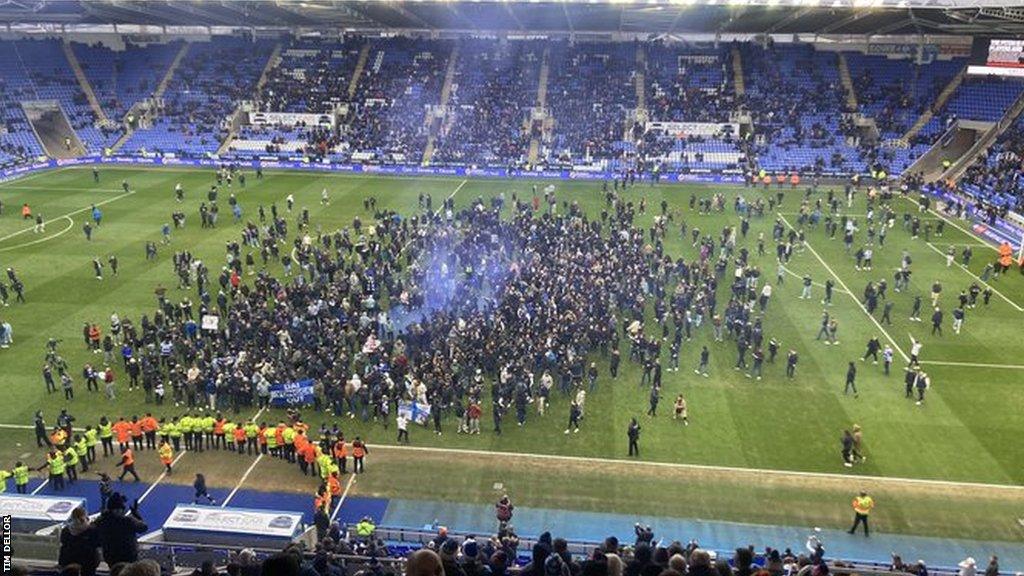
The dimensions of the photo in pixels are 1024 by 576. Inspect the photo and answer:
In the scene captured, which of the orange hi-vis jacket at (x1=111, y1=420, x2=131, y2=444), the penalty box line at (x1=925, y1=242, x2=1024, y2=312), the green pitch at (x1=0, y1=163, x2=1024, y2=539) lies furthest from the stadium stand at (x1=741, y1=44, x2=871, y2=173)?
the orange hi-vis jacket at (x1=111, y1=420, x2=131, y2=444)

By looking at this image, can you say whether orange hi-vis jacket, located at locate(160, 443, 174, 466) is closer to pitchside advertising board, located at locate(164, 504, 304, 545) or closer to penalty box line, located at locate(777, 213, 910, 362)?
pitchside advertising board, located at locate(164, 504, 304, 545)

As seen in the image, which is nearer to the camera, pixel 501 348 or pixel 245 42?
pixel 501 348

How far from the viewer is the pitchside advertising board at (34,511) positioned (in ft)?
48.6

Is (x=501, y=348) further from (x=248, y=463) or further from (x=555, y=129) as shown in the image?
(x=555, y=129)

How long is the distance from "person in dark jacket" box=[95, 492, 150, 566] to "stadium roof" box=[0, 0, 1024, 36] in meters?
48.1

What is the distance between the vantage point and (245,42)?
77.4 meters

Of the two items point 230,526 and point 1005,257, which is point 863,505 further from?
point 1005,257

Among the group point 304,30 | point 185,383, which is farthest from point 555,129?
point 185,383

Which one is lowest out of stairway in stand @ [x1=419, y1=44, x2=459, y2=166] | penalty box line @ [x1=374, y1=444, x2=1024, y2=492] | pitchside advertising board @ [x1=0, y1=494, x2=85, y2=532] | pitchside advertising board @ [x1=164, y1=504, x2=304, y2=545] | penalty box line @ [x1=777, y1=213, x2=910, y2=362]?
penalty box line @ [x1=374, y1=444, x2=1024, y2=492]

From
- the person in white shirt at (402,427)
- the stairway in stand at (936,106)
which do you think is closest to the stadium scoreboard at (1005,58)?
the stairway in stand at (936,106)

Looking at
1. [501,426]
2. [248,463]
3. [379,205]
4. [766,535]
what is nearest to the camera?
[766,535]

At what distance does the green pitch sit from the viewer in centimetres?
1930

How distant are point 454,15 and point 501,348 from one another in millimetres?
A: 46666

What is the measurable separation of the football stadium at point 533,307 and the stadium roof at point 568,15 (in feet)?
1.89
